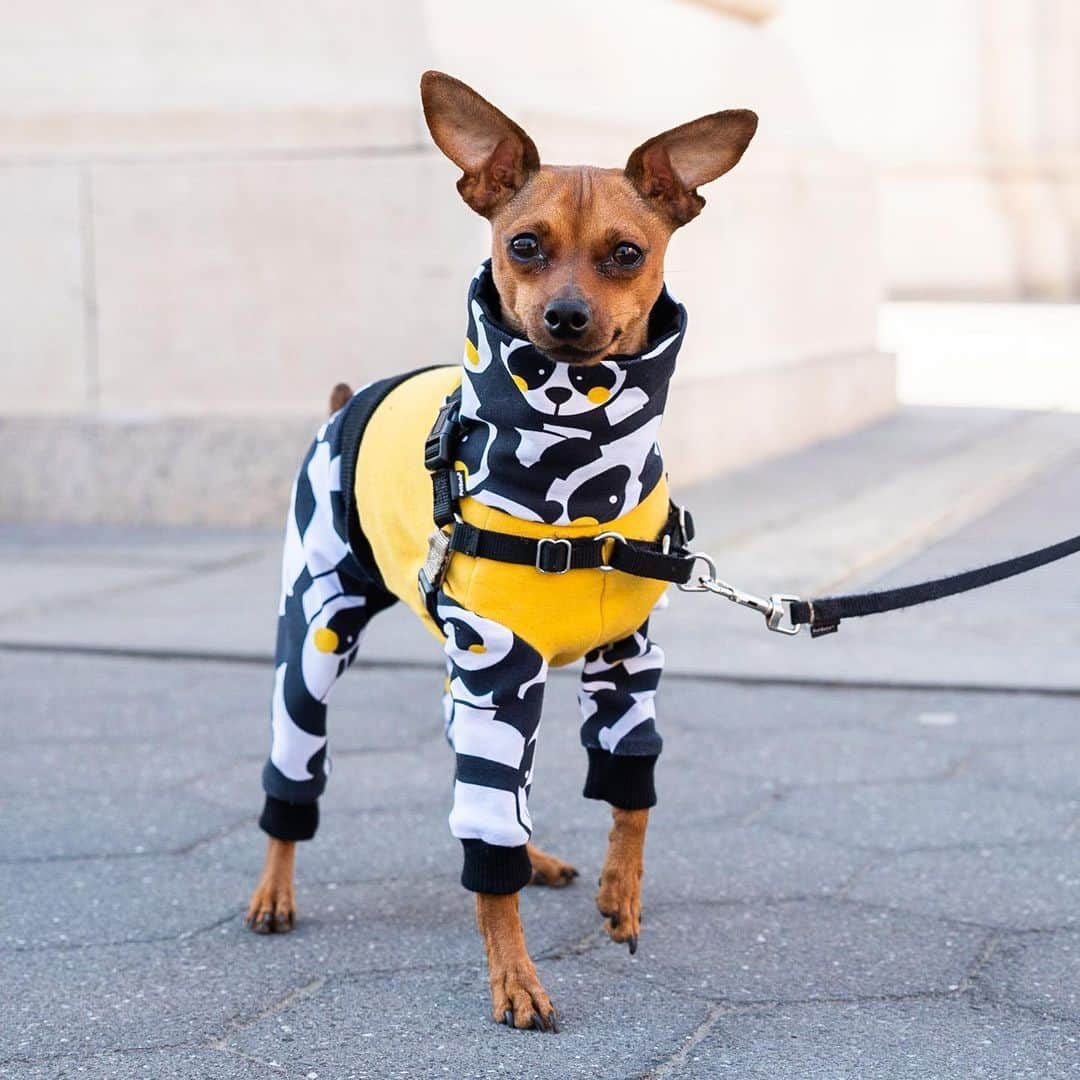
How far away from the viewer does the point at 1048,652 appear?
16.9 feet

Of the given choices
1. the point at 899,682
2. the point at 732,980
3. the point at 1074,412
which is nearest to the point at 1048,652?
the point at 899,682

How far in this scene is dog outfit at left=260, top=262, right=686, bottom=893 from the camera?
8.94ft

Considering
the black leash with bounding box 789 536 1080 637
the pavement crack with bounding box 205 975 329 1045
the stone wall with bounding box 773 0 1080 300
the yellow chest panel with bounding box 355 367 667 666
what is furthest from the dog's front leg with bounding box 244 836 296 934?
the stone wall with bounding box 773 0 1080 300

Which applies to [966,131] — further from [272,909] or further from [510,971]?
[510,971]

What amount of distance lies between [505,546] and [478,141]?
636 millimetres

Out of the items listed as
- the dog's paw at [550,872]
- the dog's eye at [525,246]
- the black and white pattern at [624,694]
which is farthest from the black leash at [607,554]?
the dog's paw at [550,872]

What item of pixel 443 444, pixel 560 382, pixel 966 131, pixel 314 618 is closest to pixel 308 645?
pixel 314 618

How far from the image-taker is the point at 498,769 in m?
2.79

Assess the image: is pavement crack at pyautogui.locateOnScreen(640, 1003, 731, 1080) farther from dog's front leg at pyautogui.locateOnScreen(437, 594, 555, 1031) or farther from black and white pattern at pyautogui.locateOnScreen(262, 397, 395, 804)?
black and white pattern at pyautogui.locateOnScreen(262, 397, 395, 804)

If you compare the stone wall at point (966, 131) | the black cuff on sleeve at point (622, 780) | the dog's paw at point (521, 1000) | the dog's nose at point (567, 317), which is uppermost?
the stone wall at point (966, 131)

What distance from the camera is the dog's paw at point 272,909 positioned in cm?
326

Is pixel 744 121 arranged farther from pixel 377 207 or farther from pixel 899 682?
pixel 377 207

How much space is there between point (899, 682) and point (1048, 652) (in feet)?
1.75

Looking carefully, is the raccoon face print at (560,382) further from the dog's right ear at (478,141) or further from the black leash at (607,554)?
the dog's right ear at (478,141)
